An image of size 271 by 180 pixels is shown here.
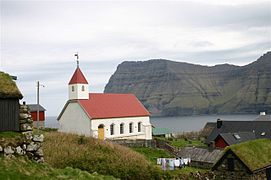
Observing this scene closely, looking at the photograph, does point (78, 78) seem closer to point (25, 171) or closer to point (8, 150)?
point (8, 150)

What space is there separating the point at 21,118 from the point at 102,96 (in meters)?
41.4

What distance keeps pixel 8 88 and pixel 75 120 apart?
38.5 metres

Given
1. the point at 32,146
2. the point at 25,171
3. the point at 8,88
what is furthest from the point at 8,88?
the point at 25,171

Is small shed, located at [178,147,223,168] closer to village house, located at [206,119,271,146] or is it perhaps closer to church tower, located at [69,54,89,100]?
church tower, located at [69,54,89,100]

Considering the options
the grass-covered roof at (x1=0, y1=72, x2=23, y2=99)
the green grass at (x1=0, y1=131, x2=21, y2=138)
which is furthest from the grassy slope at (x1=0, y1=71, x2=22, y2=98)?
the green grass at (x1=0, y1=131, x2=21, y2=138)

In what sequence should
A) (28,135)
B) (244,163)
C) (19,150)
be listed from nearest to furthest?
(19,150) < (28,135) < (244,163)

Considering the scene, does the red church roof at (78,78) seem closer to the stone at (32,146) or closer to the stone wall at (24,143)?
the stone wall at (24,143)

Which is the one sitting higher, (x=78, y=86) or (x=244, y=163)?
(x=78, y=86)

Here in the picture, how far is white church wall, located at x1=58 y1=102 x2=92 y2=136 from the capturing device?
50.2 meters

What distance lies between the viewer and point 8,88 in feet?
44.5

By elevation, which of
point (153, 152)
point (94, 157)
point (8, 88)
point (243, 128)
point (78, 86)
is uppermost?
point (78, 86)

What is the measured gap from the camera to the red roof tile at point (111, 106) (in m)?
51.3

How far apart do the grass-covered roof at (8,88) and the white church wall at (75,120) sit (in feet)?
117

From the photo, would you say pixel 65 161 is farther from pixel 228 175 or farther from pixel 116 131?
pixel 116 131
